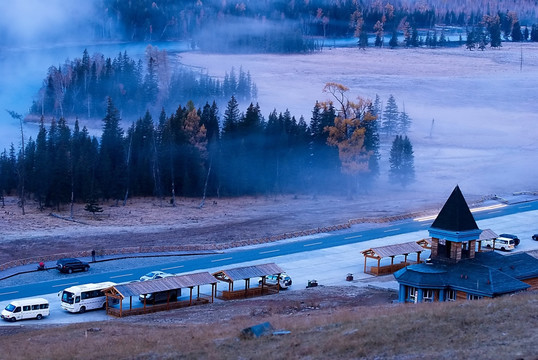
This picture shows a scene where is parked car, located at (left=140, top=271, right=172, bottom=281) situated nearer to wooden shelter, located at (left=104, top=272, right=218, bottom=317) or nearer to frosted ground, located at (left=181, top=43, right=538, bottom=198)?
wooden shelter, located at (left=104, top=272, right=218, bottom=317)

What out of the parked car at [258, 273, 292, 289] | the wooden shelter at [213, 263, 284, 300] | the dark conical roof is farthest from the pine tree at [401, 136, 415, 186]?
the dark conical roof

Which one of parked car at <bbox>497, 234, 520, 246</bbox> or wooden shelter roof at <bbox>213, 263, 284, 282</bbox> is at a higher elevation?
wooden shelter roof at <bbox>213, 263, 284, 282</bbox>

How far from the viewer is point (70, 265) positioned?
38969 mm

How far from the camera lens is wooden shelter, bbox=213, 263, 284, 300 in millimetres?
35125

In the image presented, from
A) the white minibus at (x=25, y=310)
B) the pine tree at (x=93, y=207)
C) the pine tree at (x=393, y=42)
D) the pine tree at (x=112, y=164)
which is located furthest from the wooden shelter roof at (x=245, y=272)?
the pine tree at (x=393, y=42)

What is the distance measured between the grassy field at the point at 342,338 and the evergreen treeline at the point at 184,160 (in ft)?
95.6

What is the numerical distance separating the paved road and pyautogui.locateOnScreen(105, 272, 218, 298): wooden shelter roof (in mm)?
5144

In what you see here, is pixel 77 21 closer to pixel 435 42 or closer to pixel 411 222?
pixel 435 42

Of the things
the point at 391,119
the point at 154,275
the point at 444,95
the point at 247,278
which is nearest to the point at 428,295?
the point at 247,278

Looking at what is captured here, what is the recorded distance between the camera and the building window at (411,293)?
31328 mm

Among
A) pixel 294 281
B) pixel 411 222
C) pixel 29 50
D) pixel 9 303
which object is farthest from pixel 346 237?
pixel 29 50

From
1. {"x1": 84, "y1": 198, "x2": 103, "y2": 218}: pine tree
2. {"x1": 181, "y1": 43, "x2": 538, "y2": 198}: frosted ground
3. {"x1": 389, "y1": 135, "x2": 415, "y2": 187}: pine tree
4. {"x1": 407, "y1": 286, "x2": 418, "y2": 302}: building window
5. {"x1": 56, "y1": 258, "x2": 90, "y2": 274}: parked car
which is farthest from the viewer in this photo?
{"x1": 181, "y1": 43, "x2": 538, "y2": 198}: frosted ground

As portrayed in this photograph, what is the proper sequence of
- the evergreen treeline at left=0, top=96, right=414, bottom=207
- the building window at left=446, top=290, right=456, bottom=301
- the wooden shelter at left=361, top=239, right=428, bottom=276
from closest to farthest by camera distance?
1. the building window at left=446, top=290, right=456, bottom=301
2. the wooden shelter at left=361, top=239, right=428, bottom=276
3. the evergreen treeline at left=0, top=96, right=414, bottom=207

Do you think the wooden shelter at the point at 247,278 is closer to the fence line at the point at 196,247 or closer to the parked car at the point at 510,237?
the fence line at the point at 196,247
